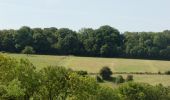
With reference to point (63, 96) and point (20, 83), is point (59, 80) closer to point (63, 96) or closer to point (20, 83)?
point (63, 96)

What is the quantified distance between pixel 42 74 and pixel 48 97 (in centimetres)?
407

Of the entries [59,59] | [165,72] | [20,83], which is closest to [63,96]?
[20,83]

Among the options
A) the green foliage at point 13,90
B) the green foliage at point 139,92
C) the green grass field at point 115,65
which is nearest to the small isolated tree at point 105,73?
the green grass field at point 115,65

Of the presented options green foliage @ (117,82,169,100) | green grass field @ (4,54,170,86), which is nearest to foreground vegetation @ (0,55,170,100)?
green foliage @ (117,82,169,100)

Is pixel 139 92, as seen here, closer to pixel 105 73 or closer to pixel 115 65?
pixel 105 73

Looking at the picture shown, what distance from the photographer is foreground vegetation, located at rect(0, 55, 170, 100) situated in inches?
3094

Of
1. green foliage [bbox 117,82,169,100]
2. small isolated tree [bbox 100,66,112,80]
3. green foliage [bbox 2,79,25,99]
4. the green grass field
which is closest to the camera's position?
green foliage [bbox 2,79,25,99]

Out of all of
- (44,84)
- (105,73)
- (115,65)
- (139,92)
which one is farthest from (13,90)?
(115,65)

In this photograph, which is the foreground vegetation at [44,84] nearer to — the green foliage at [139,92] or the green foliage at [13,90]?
the green foliage at [13,90]

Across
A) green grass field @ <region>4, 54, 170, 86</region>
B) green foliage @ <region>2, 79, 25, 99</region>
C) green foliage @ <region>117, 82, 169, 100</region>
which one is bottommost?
green foliage @ <region>117, 82, 169, 100</region>

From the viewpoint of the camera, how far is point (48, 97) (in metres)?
89.3

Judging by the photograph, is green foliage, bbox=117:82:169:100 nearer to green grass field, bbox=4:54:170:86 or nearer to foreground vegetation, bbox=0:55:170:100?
foreground vegetation, bbox=0:55:170:100

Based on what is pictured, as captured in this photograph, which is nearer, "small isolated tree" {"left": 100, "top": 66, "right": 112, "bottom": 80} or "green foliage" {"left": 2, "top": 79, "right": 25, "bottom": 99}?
"green foliage" {"left": 2, "top": 79, "right": 25, "bottom": 99}

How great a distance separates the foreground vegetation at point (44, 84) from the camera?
7859 centimetres
